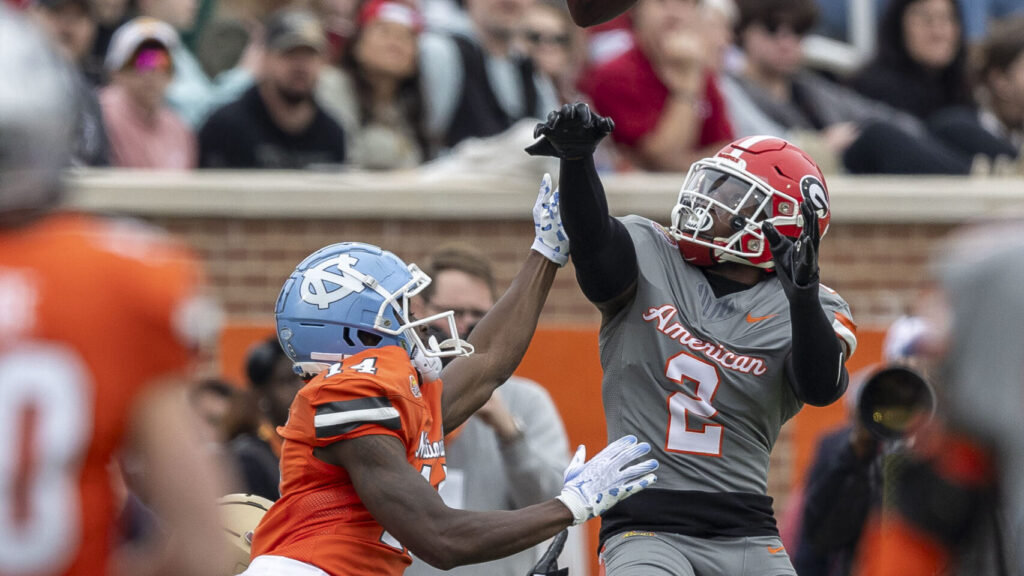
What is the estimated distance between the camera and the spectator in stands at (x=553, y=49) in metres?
8.84

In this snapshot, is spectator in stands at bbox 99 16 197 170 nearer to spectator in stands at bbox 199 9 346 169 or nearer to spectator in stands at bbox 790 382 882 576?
spectator in stands at bbox 199 9 346 169

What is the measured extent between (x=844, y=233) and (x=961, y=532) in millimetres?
5956

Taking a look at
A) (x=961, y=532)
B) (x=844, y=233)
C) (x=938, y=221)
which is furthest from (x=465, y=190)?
(x=961, y=532)

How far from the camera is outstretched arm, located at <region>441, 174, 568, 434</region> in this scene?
4422mm

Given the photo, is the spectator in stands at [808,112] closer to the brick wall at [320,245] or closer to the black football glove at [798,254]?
the brick wall at [320,245]

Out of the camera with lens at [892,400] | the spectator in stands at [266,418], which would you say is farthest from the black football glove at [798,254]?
the spectator in stands at [266,418]

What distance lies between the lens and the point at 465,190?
308 inches

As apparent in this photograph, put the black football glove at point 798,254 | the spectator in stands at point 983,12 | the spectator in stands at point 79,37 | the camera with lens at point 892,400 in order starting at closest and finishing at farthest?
the black football glove at point 798,254
the camera with lens at point 892,400
the spectator in stands at point 79,37
the spectator in stands at point 983,12

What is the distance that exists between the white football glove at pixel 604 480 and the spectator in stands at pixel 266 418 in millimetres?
2058

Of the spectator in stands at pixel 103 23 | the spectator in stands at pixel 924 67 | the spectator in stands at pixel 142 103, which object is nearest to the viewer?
the spectator in stands at pixel 142 103

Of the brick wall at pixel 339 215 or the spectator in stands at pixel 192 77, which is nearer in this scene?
the brick wall at pixel 339 215

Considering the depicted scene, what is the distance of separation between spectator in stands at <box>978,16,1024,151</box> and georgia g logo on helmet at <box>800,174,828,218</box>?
496cm

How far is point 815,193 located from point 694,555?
1.07 metres

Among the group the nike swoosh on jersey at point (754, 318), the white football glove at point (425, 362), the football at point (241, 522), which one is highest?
the nike swoosh on jersey at point (754, 318)
